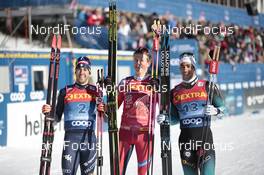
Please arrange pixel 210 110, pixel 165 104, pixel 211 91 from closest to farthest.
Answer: pixel 210 110 < pixel 211 91 < pixel 165 104

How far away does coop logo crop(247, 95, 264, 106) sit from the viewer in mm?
19191

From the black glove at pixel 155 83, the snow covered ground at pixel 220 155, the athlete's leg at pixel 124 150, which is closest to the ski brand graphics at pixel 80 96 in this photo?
the athlete's leg at pixel 124 150

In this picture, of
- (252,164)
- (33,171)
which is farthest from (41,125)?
(252,164)

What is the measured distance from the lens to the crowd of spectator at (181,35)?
14795mm

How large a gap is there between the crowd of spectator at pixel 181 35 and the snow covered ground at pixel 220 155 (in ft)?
8.39

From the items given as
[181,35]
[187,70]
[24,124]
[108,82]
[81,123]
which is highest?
[181,35]

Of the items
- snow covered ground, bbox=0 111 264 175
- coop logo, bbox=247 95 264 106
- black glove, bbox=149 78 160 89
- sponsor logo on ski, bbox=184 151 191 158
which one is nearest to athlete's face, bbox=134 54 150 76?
black glove, bbox=149 78 160 89

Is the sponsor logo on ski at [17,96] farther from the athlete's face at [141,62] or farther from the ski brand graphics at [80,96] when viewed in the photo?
the athlete's face at [141,62]

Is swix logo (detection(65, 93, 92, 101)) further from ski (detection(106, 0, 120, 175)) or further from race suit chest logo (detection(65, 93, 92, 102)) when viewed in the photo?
ski (detection(106, 0, 120, 175))

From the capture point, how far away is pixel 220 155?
9773 mm

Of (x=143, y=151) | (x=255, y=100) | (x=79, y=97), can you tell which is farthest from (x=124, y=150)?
(x=255, y=100)

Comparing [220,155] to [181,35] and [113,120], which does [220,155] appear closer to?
[113,120]

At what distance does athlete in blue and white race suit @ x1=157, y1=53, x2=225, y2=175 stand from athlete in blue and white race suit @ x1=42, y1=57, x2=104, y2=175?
840 millimetres

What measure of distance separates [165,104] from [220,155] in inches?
180
